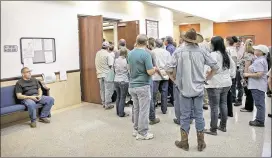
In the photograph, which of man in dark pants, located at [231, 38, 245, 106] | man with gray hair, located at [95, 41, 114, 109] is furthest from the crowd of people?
man in dark pants, located at [231, 38, 245, 106]

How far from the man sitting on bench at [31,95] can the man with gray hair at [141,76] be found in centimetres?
160

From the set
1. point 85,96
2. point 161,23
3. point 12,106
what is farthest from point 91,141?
point 161,23

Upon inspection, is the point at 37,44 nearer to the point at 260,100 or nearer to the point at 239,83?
the point at 260,100

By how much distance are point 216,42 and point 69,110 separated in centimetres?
286

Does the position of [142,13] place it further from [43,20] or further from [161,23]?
[43,20]

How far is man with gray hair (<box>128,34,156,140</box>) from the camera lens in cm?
299

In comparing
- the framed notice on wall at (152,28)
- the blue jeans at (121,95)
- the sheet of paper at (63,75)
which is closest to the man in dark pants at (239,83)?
the blue jeans at (121,95)

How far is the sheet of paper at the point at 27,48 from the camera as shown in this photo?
10.9ft

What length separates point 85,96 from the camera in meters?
5.50

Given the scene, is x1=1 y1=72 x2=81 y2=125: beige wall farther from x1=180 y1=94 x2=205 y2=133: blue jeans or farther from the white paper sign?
the white paper sign

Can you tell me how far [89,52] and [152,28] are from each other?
107 inches

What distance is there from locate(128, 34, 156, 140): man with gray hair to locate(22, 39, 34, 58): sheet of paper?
1.35m

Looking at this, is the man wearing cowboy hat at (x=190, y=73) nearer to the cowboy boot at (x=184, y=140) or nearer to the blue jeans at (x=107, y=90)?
the cowboy boot at (x=184, y=140)

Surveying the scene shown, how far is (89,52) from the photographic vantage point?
17.3ft
